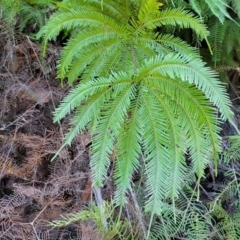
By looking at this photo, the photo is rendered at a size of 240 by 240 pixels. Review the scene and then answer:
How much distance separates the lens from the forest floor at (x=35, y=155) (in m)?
1.26

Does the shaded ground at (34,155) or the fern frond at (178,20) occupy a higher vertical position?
the fern frond at (178,20)

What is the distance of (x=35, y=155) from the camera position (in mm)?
1333

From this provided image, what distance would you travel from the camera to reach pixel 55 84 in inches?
56.5

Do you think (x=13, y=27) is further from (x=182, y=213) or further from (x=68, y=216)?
(x=182, y=213)

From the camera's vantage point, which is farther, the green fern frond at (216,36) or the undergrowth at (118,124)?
the green fern frond at (216,36)

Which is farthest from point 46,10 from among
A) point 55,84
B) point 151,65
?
point 151,65

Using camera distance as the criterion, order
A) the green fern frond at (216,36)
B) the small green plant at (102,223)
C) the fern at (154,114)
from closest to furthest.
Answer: the fern at (154,114) → the small green plant at (102,223) → the green fern frond at (216,36)

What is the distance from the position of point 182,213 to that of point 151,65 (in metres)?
0.59

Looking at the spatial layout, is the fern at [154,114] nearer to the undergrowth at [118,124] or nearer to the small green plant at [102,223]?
the undergrowth at [118,124]

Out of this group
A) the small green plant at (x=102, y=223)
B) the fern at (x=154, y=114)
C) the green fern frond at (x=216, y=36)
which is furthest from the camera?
the green fern frond at (x=216, y=36)

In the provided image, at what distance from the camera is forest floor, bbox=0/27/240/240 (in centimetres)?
126

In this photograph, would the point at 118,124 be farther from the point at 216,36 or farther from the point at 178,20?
the point at 216,36

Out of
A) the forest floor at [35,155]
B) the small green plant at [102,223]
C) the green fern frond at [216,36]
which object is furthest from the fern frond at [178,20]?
the small green plant at [102,223]

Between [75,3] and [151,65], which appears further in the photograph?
[75,3]
